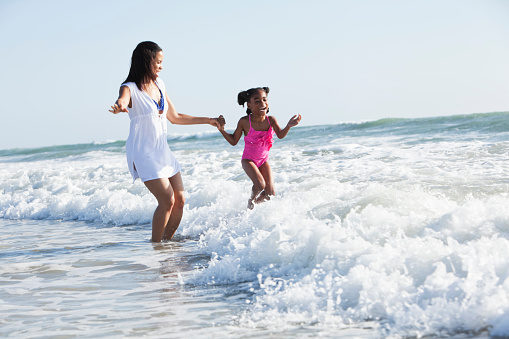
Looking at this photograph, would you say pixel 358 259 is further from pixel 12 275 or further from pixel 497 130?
pixel 497 130

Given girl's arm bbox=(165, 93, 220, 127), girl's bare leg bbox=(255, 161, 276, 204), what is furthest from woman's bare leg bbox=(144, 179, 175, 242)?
girl's bare leg bbox=(255, 161, 276, 204)

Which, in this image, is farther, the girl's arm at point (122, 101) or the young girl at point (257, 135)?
the young girl at point (257, 135)

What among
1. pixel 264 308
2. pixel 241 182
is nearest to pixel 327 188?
pixel 241 182

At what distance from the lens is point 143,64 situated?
526cm

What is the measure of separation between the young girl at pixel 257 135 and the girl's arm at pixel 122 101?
152 centimetres

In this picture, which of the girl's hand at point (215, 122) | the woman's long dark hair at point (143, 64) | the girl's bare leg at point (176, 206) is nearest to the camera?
the woman's long dark hair at point (143, 64)

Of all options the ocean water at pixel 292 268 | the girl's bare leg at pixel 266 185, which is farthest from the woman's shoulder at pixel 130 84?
the girl's bare leg at pixel 266 185

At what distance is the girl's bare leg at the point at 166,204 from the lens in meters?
5.35

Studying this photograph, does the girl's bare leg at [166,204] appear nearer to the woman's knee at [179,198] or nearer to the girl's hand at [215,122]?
the woman's knee at [179,198]

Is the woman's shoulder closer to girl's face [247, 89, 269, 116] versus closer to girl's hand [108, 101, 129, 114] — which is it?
girl's hand [108, 101, 129, 114]

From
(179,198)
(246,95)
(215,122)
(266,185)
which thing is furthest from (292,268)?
(246,95)

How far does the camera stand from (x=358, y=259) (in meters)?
3.64

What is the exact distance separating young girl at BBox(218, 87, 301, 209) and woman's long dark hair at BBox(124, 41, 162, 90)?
1377 millimetres

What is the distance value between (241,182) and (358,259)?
5281mm
